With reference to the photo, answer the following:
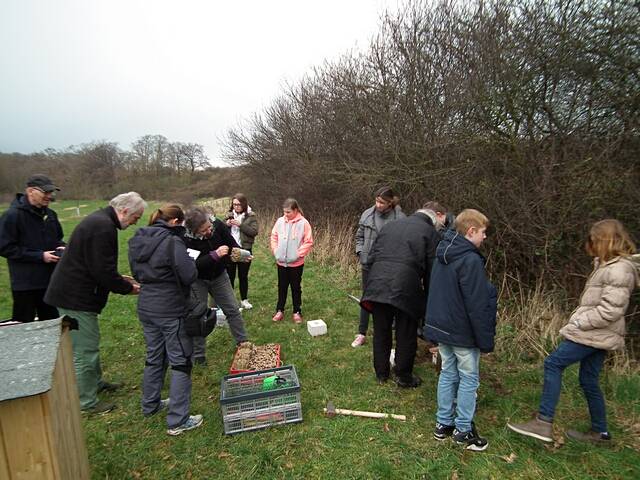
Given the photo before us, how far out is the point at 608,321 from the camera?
2.53 m

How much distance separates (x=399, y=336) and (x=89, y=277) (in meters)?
2.91

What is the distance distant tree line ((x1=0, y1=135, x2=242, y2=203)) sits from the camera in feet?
127

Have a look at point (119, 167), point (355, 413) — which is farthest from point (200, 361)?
point (119, 167)

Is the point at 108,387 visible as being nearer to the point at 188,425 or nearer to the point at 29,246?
the point at 188,425

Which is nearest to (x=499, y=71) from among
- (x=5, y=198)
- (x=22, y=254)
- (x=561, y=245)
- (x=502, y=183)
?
(x=502, y=183)

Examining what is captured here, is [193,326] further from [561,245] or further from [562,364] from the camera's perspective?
[561,245]

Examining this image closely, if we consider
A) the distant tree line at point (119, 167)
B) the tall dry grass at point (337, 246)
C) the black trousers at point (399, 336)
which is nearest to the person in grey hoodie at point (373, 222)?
the black trousers at point (399, 336)

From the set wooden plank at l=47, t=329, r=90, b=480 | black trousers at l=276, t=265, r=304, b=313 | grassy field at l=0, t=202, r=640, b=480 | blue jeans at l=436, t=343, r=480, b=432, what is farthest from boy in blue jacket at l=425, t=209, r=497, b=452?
black trousers at l=276, t=265, r=304, b=313

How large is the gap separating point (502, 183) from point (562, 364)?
113 inches

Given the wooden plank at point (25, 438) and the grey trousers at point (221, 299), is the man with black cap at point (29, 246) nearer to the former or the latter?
the grey trousers at point (221, 299)

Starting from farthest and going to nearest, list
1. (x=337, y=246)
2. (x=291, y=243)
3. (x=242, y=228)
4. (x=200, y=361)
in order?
(x=337, y=246) → (x=242, y=228) → (x=291, y=243) → (x=200, y=361)

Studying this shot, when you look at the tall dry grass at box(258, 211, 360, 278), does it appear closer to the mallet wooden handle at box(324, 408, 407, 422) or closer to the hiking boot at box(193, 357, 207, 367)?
the hiking boot at box(193, 357, 207, 367)

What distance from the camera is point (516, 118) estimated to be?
501cm

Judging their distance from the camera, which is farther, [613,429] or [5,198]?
[5,198]
